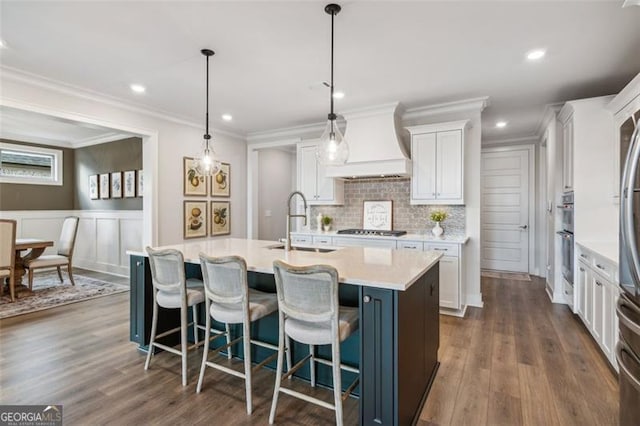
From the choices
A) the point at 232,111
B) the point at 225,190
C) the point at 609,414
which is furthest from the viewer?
the point at 225,190

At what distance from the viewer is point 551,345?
3047mm

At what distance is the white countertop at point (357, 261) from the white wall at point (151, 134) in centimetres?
193

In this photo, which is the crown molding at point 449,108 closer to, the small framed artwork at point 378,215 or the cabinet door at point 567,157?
the cabinet door at point 567,157

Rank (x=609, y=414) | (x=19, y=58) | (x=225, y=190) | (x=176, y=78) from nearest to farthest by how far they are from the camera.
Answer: (x=609, y=414)
(x=19, y=58)
(x=176, y=78)
(x=225, y=190)

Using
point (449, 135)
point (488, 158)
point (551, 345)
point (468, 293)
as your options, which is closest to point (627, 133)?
point (449, 135)

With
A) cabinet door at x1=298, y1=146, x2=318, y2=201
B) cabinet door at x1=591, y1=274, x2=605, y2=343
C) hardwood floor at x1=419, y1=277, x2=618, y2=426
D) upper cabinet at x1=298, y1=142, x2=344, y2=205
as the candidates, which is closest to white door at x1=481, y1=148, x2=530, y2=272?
hardwood floor at x1=419, y1=277, x2=618, y2=426

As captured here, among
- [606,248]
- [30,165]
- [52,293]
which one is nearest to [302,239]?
[606,248]

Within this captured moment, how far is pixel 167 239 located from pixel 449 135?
419cm

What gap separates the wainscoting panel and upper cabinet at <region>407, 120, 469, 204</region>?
4.63m

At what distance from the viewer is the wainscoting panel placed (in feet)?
18.9

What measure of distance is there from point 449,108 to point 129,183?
5.34m

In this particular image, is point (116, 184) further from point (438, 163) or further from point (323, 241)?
point (438, 163)

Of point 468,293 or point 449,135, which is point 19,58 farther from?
point 468,293

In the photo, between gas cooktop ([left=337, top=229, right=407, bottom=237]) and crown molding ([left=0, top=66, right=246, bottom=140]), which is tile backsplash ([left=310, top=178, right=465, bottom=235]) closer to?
gas cooktop ([left=337, top=229, right=407, bottom=237])
